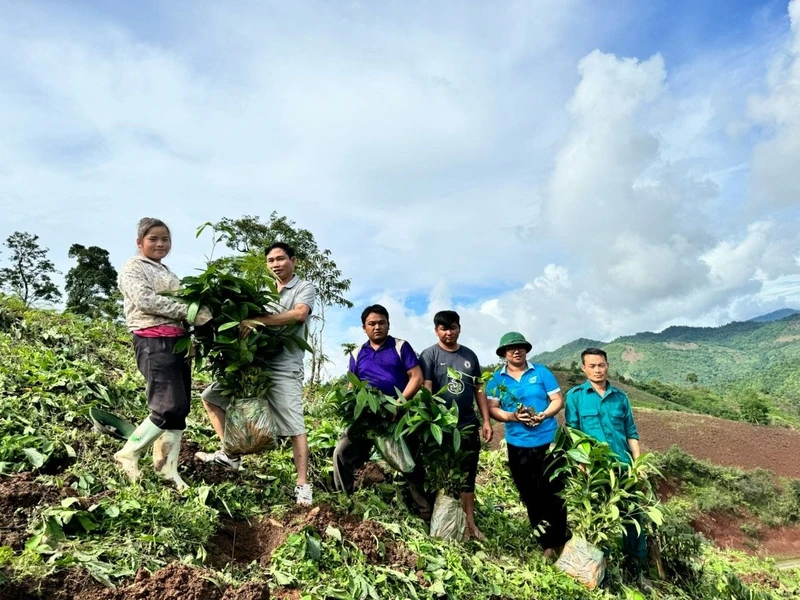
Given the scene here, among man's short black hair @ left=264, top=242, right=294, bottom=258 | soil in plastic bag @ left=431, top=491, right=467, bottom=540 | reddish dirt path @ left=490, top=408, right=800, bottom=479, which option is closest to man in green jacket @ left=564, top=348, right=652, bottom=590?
soil in plastic bag @ left=431, top=491, right=467, bottom=540

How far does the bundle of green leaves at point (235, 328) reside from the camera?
→ 334cm

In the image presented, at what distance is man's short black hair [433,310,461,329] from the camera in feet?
13.7

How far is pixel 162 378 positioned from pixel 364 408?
4.43 feet

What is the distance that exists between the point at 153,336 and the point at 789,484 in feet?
62.0

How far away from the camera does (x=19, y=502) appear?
9.39 ft

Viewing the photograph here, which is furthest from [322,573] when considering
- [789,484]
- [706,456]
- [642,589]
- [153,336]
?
[706,456]

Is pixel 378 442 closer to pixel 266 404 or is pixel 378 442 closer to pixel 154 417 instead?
pixel 266 404

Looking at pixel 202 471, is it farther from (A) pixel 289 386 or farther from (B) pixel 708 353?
(B) pixel 708 353

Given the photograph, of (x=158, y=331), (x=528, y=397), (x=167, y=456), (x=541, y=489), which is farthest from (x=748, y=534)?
(x=158, y=331)

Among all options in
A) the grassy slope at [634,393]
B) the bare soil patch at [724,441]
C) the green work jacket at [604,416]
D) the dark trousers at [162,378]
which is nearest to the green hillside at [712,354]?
the grassy slope at [634,393]

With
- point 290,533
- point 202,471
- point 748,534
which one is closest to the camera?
point 290,533

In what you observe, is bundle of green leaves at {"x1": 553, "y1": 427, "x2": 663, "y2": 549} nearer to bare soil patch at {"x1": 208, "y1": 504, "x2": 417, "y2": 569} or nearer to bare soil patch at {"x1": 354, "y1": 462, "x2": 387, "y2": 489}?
bare soil patch at {"x1": 208, "y1": 504, "x2": 417, "y2": 569}

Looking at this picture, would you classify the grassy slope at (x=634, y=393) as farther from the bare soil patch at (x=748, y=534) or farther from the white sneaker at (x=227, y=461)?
the white sneaker at (x=227, y=461)

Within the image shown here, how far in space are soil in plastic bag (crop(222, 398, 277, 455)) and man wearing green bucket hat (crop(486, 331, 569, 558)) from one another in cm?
172
